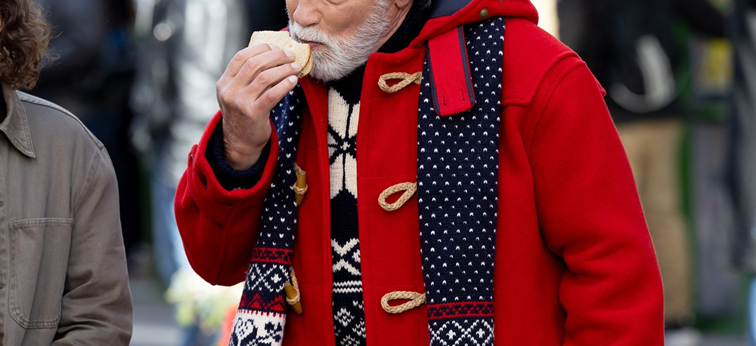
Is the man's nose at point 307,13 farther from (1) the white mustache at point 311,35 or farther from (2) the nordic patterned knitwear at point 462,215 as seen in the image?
(2) the nordic patterned knitwear at point 462,215

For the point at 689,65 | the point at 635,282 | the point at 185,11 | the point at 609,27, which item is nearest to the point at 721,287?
the point at 689,65

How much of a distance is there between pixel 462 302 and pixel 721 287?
14.4 feet

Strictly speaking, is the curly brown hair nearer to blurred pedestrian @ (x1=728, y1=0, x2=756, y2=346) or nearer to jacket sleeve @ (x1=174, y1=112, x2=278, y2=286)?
jacket sleeve @ (x1=174, y1=112, x2=278, y2=286)

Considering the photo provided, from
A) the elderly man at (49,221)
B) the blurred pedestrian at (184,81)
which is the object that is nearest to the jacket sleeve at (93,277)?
the elderly man at (49,221)

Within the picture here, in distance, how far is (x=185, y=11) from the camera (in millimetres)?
5848

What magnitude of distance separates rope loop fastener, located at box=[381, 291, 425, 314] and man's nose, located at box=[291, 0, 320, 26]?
68 centimetres

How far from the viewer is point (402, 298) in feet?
7.88

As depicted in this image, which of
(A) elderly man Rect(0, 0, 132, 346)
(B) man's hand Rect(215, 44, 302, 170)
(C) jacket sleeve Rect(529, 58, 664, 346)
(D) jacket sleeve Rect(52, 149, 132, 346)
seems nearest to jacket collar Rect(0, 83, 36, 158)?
(A) elderly man Rect(0, 0, 132, 346)

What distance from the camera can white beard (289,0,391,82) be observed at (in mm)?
2508

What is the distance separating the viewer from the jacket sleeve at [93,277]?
8.25 ft

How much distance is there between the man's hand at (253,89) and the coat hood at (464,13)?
0.33 m

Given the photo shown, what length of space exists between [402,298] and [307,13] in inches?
28.1

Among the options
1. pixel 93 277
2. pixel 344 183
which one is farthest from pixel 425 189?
pixel 93 277

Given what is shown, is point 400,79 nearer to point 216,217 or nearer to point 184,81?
point 216,217
